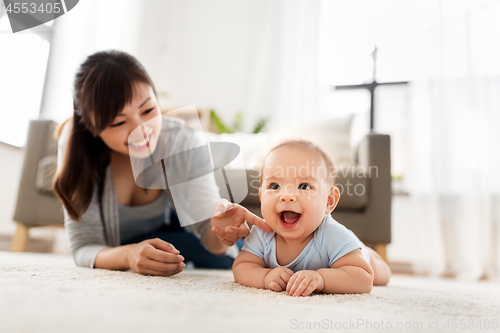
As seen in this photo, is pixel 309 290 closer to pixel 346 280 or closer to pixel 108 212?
pixel 346 280

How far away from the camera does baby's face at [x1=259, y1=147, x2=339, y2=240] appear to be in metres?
0.57

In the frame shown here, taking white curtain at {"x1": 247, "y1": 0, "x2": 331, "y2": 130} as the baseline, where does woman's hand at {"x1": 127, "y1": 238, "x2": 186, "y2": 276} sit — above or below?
below

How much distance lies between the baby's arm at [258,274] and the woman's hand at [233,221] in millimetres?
41

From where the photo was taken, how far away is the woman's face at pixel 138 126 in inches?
→ 29.5

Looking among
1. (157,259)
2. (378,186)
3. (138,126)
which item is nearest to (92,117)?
(138,126)

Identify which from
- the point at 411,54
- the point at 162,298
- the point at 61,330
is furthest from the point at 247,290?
the point at 411,54

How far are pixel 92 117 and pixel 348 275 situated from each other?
632 millimetres

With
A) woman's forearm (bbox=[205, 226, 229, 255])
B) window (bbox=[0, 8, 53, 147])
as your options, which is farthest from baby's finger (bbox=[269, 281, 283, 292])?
window (bbox=[0, 8, 53, 147])

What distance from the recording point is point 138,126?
759mm

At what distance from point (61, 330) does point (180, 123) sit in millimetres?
728

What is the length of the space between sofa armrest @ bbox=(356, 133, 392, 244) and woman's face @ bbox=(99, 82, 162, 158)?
706mm

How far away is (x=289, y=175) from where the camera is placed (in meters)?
0.58

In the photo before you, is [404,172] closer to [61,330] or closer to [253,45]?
[253,45]

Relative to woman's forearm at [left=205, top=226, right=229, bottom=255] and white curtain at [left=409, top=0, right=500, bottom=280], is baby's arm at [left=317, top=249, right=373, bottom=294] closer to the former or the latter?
woman's forearm at [left=205, top=226, right=229, bottom=255]
